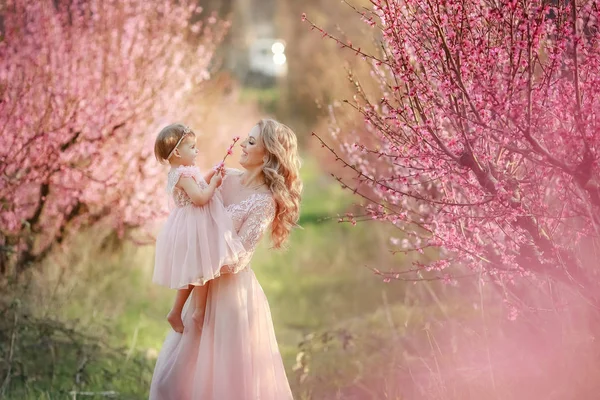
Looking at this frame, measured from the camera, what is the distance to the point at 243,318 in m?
4.34

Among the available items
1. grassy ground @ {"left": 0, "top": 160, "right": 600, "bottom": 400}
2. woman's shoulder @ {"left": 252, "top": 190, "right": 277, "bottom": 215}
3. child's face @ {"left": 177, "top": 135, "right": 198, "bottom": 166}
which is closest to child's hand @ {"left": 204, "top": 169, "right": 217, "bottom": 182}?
child's face @ {"left": 177, "top": 135, "right": 198, "bottom": 166}

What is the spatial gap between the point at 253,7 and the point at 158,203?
131ft

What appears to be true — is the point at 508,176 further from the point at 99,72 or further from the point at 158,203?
the point at 158,203

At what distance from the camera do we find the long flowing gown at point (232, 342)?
428 cm

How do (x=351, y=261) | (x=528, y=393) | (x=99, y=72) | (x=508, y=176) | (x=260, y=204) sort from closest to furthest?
(x=508, y=176) < (x=260, y=204) < (x=528, y=393) < (x=99, y=72) < (x=351, y=261)

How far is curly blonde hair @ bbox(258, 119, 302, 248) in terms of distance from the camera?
4.31 metres

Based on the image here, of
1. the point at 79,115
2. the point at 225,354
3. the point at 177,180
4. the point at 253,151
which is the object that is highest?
the point at 79,115

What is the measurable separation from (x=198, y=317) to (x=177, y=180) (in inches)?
27.7

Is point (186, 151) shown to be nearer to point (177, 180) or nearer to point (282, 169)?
point (177, 180)

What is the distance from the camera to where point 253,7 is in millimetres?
47781

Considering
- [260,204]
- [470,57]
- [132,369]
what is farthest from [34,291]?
[470,57]

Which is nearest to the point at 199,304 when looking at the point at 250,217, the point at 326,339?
the point at 250,217

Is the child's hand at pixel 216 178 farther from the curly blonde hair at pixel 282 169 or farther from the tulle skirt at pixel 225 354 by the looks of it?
the tulle skirt at pixel 225 354

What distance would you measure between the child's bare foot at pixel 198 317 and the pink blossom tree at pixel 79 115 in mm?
2721
